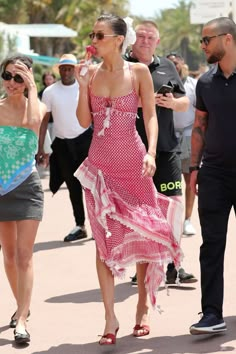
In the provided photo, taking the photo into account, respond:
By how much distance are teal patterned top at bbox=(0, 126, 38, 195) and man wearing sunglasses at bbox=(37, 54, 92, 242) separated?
4.71m

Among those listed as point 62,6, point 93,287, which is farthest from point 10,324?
point 62,6

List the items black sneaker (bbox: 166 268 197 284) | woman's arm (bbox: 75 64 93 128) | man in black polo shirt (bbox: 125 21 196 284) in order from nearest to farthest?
woman's arm (bbox: 75 64 93 128), man in black polo shirt (bbox: 125 21 196 284), black sneaker (bbox: 166 268 197 284)

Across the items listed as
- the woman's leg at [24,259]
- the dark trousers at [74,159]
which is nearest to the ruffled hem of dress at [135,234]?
the woman's leg at [24,259]

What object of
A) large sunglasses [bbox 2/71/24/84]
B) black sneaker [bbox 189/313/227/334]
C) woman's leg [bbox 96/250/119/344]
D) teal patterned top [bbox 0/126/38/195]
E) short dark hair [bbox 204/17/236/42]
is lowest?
black sneaker [bbox 189/313/227/334]

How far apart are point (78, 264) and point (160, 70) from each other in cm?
248

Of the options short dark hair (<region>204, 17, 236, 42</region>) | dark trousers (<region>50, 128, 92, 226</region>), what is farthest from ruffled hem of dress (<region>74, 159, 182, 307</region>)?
dark trousers (<region>50, 128, 92, 226</region>)

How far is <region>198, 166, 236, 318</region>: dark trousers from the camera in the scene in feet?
22.2

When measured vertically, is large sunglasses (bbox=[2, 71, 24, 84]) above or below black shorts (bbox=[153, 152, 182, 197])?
above

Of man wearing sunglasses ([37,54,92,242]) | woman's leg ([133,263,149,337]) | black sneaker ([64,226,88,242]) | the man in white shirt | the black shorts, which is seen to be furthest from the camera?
man wearing sunglasses ([37,54,92,242])

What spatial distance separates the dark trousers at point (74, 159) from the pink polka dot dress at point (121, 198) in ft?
16.4

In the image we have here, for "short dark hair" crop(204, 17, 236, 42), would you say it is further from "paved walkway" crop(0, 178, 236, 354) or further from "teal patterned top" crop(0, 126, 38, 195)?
"paved walkway" crop(0, 178, 236, 354)

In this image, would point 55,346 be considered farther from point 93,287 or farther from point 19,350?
point 93,287

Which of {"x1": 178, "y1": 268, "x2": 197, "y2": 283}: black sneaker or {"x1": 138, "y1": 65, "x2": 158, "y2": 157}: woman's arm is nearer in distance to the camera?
{"x1": 138, "y1": 65, "x2": 158, "y2": 157}: woman's arm

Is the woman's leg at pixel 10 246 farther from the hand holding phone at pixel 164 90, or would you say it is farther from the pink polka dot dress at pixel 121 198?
the hand holding phone at pixel 164 90
